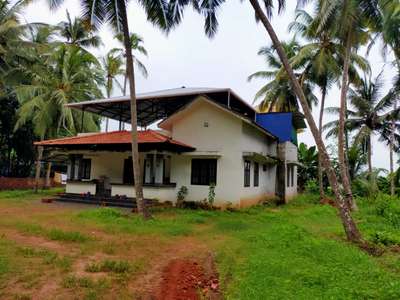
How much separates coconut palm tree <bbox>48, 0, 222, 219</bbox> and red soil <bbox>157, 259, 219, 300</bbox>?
5541mm

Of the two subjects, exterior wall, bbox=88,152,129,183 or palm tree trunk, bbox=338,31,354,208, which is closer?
palm tree trunk, bbox=338,31,354,208

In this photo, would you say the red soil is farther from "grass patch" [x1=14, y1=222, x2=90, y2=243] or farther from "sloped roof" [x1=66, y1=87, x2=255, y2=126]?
"sloped roof" [x1=66, y1=87, x2=255, y2=126]

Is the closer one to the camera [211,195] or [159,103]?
[211,195]

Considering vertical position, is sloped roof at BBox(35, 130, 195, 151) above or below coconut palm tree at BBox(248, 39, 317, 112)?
below

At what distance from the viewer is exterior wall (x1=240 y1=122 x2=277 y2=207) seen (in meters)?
16.3

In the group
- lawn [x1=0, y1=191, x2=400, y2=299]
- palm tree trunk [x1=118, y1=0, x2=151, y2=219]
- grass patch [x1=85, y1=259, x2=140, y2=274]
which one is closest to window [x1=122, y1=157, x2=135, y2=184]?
lawn [x1=0, y1=191, x2=400, y2=299]

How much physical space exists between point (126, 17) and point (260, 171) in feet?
36.7

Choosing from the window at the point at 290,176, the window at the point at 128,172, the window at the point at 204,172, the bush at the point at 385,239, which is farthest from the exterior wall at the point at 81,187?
the bush at the point at 385,239

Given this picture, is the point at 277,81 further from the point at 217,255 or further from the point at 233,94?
the point at 217,255

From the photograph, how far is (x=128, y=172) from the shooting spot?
61.1 feet

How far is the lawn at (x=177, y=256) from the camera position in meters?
5.18

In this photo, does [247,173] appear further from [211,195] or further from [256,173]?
[211,195]

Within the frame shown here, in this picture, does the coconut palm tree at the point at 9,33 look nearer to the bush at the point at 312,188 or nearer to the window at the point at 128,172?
the window at the point at 128,172

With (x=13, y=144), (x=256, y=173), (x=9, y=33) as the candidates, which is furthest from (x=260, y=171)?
(x=13, y=144)
